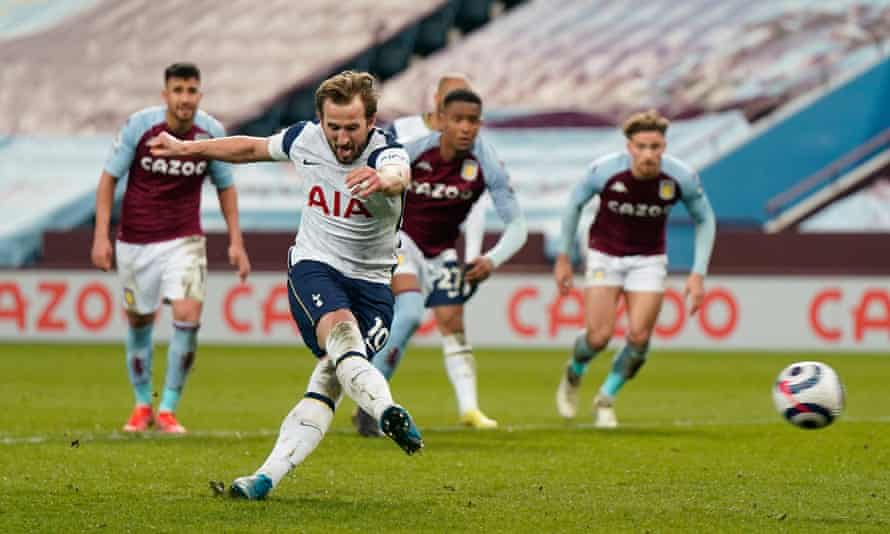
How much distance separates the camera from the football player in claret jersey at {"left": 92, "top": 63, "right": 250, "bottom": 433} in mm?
9922

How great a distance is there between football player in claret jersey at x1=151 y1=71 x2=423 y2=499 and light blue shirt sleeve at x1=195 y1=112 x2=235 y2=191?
3160 millimetres

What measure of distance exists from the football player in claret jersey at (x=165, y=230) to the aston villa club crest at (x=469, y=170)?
1416 millimetres

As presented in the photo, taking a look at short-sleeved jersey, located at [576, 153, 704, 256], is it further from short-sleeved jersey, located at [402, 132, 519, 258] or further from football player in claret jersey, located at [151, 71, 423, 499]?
football player in claret jersey, located at [151, 71, 423, 499]

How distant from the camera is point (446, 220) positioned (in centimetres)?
1036

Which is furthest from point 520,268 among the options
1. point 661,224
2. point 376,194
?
point 376,194

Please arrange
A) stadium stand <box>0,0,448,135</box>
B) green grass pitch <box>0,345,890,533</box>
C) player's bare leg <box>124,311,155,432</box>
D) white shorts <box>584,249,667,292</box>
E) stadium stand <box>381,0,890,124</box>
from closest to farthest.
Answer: green grass pitch <box>0,345,890,533</box> < player's bare leg <box>124,311,155,432</box> < white shorts <box>584,249,667,292</box> < stadium stand <box>381,0,890,124</box> < stadium stand <box>0,0,448,135</box>

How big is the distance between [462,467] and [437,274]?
253 centimetres

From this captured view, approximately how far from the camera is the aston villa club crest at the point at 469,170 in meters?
10.1

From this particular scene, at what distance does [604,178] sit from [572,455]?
260cm

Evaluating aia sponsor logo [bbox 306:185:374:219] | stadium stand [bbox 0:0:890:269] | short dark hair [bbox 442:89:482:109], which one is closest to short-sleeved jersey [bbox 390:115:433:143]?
short dark hair [bbox 442:89:482:109]

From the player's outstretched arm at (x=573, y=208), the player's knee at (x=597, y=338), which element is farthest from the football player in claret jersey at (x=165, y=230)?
the player's knee at (x=597, y=338)

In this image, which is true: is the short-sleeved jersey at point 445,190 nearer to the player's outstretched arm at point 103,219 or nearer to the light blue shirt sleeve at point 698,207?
the light blue shirt sleeve at point 698,207

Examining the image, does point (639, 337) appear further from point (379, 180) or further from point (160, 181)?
point (379, 180)

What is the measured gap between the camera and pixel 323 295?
6.67 metres
